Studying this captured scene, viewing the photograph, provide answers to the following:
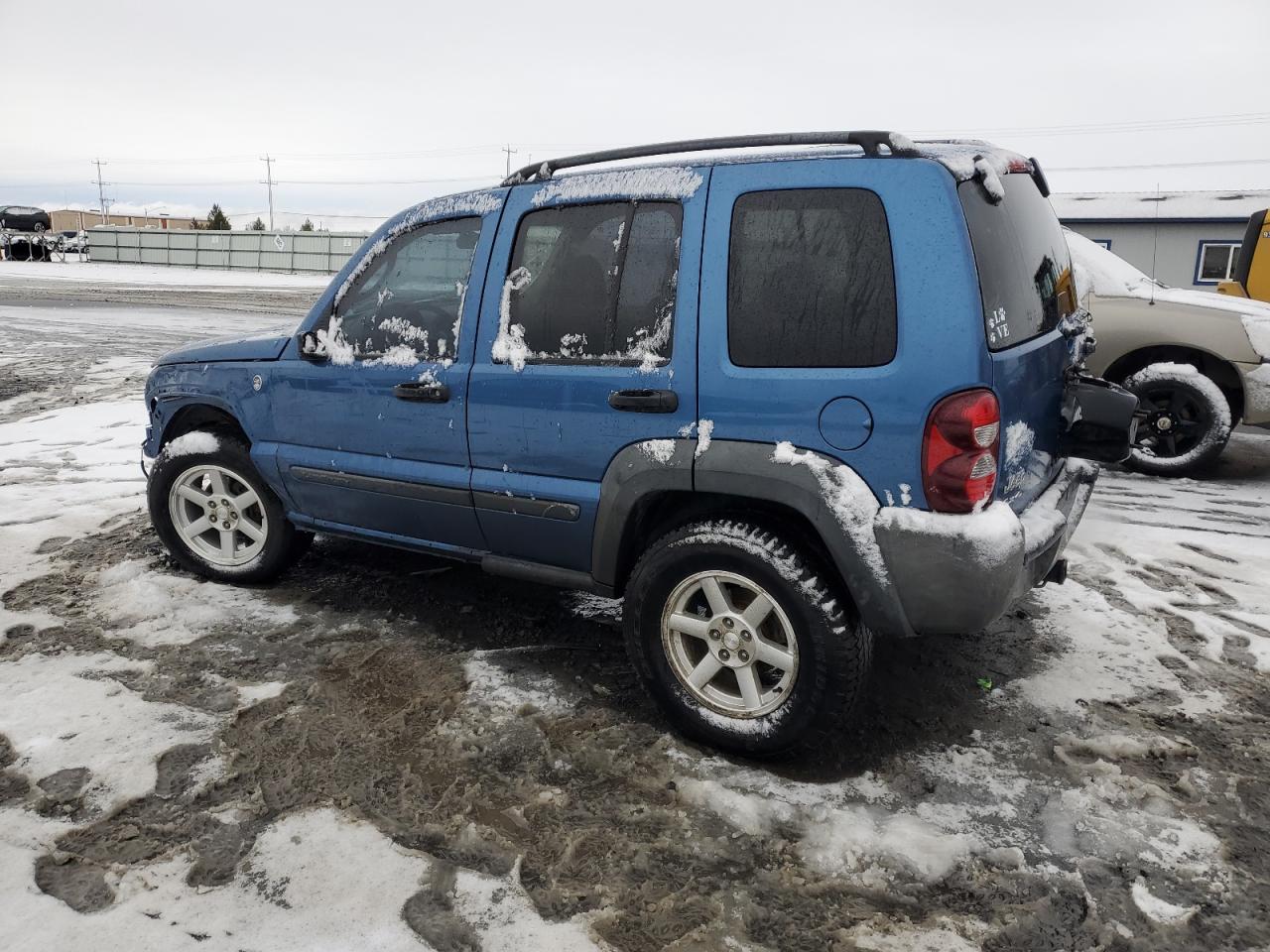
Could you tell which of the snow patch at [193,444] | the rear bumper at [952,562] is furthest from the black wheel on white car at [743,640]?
the snow patch at [193,444]

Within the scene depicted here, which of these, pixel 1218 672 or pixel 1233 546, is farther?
pixel 1233 546

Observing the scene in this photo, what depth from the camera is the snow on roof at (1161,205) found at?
22.7m

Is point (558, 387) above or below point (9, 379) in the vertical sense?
above

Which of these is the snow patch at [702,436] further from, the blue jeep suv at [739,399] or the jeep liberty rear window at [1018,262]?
the jeep liberty rear window at [1018,262]

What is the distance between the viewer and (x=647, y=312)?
118 inches

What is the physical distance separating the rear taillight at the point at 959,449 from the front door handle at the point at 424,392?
5.80 ft

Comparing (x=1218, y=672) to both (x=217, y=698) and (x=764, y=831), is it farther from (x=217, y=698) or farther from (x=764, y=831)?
(x=217, y=698)

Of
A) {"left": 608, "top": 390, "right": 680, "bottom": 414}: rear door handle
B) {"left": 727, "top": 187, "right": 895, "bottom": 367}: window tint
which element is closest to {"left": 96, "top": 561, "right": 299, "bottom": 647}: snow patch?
{"left": 608, "top": 390, "right": 680, "bottom": 414}: rear door handle

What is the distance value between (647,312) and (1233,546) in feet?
12.8

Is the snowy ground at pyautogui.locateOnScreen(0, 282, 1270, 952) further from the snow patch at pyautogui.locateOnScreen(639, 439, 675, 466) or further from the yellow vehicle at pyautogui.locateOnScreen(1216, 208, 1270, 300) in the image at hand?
the yellow vehicle at pyautogui.locateOnScreen(1216, 208, 1270, 300)

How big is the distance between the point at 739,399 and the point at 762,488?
28 centimetres

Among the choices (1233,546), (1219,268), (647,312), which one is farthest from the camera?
(1219,268)

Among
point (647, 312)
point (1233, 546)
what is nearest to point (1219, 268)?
point (1233, 546)

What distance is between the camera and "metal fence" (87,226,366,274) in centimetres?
4019
